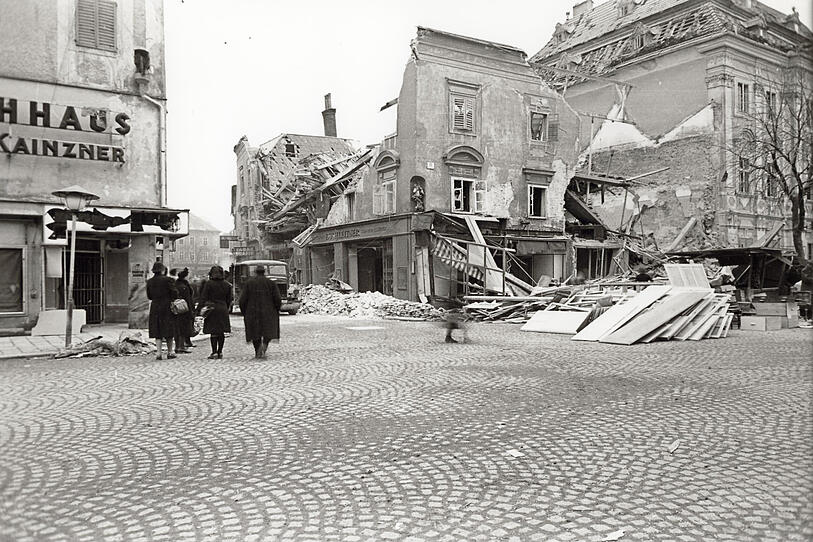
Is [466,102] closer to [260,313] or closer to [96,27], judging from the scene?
[96,27]

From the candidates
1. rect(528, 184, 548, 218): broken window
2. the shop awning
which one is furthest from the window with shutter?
the shop awning

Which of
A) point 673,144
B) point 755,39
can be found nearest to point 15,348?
point 673,144

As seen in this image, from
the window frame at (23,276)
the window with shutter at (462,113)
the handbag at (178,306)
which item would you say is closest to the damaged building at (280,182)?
the window with shutter at (462,113)

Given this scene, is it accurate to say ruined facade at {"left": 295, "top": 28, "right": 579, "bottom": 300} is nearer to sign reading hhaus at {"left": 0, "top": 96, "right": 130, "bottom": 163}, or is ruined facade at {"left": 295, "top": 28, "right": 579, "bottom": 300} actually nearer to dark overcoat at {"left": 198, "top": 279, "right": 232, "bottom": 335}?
sign reading hhaus at {"left": 0, "top": 96, "right": 130, "bottom": 163}

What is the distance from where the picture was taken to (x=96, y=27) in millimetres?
16234

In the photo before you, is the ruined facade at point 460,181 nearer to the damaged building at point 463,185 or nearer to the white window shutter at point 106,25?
the damaged building at point 463,185

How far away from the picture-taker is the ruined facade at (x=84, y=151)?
15.2 meters

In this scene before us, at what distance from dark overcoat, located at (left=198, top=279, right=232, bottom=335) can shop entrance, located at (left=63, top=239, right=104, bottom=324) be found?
25.8 ft

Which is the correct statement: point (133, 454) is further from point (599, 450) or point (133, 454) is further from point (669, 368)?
point (669, 368)

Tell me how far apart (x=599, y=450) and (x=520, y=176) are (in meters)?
23.8

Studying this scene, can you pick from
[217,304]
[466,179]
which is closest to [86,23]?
[217,304]

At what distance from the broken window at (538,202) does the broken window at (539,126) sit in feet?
7.54

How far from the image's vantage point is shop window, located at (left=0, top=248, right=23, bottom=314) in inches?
602

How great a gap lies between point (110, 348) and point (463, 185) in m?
17.6
